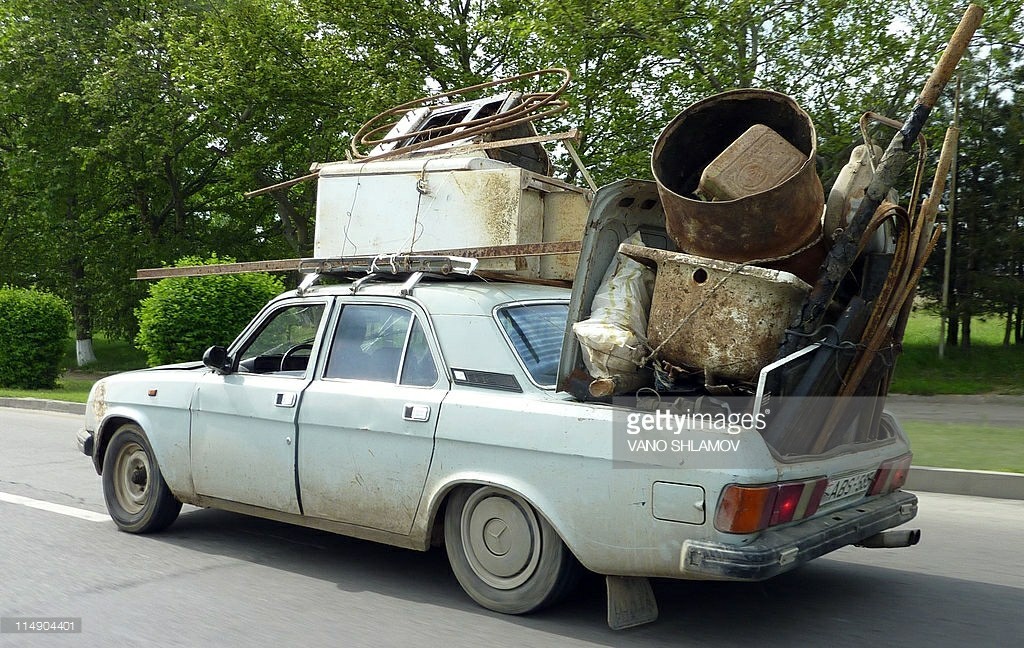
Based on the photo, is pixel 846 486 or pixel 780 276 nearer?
pixel 780 276

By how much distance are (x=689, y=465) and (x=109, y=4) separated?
2827cm

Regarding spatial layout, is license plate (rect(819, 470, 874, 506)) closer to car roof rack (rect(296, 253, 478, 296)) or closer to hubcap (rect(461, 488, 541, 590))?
hubcap (rect(461, 488, 541, 590))

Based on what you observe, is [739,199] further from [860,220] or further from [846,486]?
[846,486]

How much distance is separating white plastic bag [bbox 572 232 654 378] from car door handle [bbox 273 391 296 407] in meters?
1.80

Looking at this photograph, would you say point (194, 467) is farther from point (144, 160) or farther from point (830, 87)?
point (144, 160)

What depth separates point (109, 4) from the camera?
27156 mm

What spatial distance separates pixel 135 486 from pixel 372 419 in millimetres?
2430

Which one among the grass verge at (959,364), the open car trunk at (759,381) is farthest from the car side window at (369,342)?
the grass verge at (959,364)

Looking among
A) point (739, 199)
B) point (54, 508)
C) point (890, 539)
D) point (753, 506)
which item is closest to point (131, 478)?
point (54, 508)

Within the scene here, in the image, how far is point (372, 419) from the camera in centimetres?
485

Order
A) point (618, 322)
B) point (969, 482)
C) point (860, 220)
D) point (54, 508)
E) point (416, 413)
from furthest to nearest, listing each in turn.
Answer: point (969, 482) < point (54, 508) < point (416, 413) < point (618, 322) < point (860, 220)

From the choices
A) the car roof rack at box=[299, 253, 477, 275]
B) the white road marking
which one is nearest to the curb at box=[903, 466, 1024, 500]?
the car roof rack at box=[299, 253, 477, 275]

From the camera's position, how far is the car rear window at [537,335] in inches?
180

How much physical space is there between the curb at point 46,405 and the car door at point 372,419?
10.8 metres
